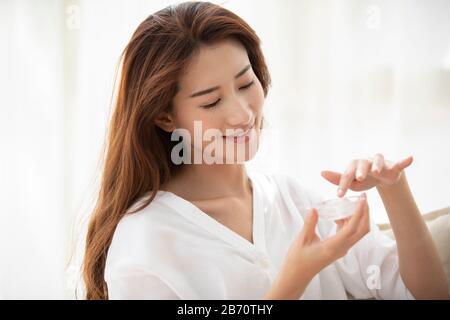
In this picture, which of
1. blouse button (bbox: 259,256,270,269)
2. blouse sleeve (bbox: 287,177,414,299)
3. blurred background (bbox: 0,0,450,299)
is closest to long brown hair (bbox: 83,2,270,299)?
blouse button (bbox: 259,256,270,269)

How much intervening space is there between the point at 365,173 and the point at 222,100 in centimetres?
32

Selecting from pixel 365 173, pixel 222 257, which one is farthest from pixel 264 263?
pixel 365 173

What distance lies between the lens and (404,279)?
3.91ft

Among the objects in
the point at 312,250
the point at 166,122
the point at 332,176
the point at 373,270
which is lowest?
the point at 373,270

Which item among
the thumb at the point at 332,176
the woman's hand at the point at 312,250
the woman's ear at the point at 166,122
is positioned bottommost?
the woman's hand at the point at 312,250

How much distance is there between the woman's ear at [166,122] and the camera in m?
1.17

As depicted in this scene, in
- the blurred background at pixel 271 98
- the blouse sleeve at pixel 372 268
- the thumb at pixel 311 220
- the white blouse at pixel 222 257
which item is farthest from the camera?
the blurred background at pixel 271 98

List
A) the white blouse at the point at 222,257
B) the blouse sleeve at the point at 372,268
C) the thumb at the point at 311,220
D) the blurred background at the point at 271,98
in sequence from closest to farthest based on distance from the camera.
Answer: the thumb at the point at 311,220 < the white blouse at the point at 222,257 < the blouse sleeve at the point at 372,268 < the blurred background at the point at 271,98

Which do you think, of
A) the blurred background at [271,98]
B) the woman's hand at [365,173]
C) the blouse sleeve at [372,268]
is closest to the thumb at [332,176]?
the woman's hand at [365,173]

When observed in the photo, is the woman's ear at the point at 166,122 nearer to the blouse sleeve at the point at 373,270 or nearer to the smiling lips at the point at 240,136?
the smiling lips at the point at 240,136

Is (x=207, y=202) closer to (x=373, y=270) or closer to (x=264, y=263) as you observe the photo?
(x=264, y=263)

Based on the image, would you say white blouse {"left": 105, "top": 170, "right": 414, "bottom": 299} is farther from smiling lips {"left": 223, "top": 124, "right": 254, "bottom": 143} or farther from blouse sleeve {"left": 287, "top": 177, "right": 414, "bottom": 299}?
smiling lips {"left": 223, "top": 124, "right": 254, "bottom": 143}

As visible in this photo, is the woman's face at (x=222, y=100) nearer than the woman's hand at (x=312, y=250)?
No

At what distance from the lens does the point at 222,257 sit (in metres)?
1.13
